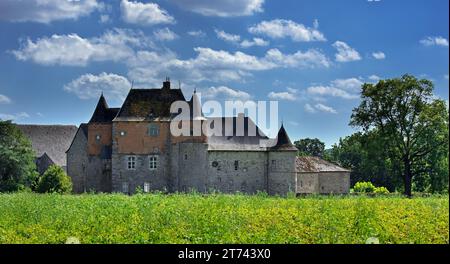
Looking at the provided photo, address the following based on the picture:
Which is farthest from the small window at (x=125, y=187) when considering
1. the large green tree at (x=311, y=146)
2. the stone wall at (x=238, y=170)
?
the large green tree at (x=311, y=146)

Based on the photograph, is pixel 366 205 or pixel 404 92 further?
pixel 404 92

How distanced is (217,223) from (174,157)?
27714 millimetres

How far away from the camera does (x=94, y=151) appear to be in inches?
1777

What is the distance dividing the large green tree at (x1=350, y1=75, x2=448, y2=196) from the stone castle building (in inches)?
243

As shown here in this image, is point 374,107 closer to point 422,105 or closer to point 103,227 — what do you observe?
point 422,105

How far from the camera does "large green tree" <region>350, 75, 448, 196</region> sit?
37562 millimetres

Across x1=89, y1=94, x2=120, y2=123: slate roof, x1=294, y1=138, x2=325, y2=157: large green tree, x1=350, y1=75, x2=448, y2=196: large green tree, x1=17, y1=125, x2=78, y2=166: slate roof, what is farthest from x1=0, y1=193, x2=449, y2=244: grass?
x1=294, y1=138, x2=325, y2=157: large green tree

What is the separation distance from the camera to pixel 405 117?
125 feet

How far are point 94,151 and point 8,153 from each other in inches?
245

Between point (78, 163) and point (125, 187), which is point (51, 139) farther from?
point (125, 187)

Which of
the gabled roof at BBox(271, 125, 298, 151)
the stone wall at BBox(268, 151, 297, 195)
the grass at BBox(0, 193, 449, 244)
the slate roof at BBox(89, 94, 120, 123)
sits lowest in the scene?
the grass at BBox(0, 193, 449, 244)

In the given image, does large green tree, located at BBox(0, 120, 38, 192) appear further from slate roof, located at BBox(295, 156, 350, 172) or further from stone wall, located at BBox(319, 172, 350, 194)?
stone wall, located at BBox(319, 172, 350, 194)

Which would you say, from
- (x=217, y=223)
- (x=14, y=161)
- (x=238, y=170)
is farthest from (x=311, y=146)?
(x=217, y=223)
